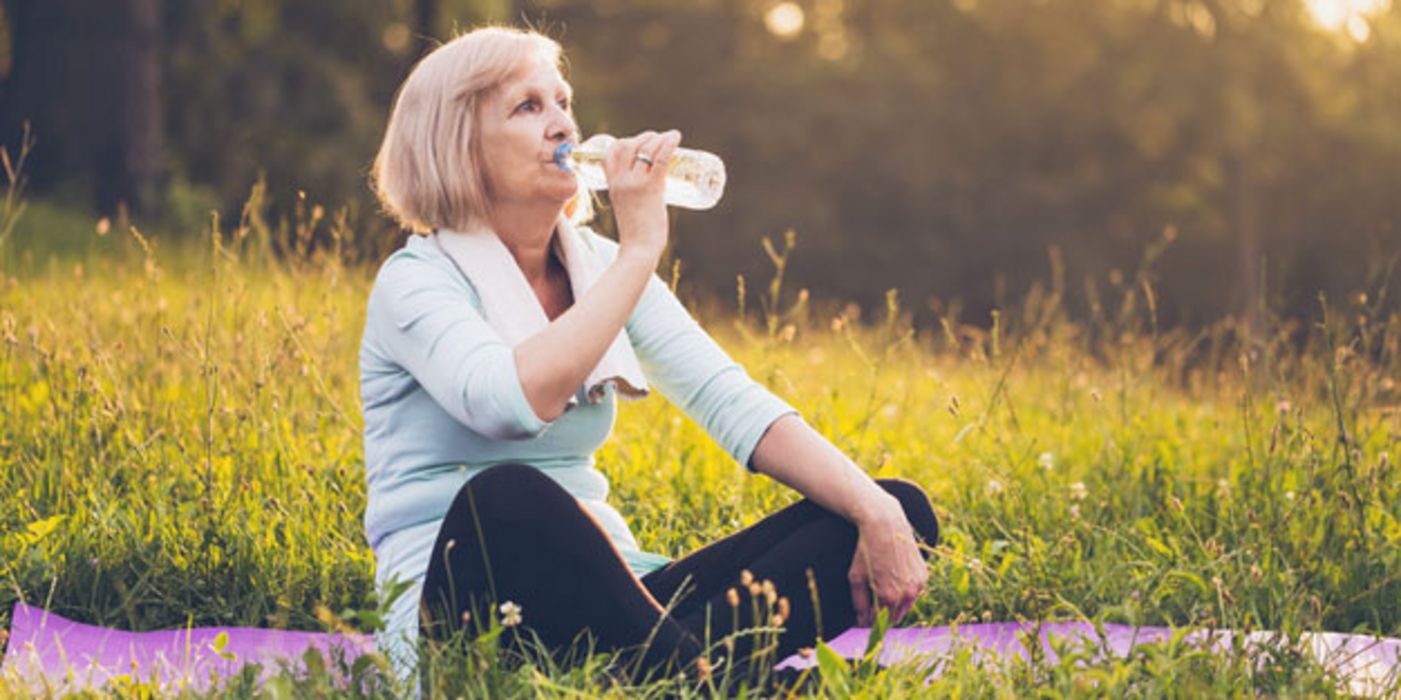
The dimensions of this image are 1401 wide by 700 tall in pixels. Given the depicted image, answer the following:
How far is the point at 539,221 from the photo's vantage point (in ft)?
9.89

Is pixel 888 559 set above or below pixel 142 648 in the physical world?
above

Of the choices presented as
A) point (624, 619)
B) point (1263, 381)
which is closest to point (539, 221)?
point (624, 619)

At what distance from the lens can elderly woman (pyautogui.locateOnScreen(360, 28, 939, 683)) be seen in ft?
8.41

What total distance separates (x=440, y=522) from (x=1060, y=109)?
26133 millimetres

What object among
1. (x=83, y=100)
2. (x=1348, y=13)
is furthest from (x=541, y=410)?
(x=1348, y=13)

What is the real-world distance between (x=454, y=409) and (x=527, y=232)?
560 mm

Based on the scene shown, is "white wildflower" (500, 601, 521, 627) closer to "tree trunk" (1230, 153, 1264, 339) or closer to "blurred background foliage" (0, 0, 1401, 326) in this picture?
"blurred background foliage" (0, 0, 1401, 326)

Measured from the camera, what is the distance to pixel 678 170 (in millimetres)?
3234

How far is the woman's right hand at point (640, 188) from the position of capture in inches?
105

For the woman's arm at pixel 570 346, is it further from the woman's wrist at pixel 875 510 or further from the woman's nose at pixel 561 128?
the woman's wrist at pixel 875 510

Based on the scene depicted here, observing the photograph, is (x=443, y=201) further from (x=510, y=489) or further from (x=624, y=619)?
(x=624, y=619)

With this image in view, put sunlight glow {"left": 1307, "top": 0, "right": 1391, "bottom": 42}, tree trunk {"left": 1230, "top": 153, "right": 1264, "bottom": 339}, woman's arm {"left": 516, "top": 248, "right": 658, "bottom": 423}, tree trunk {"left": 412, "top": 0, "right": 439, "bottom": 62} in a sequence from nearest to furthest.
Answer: woman's arm {"left": 516, "top": 248, "right": 658, "bottom": 423} < tree trunk {"left": 412, "top": 0, "right": 439, "bottom": 62} < sunlight glow {"left": 1307, "top": 0, "right": 1391, "bottom": 42} < tree trunk {"left": 1230, "top": 153, "right": 1264, "bottom": 339}

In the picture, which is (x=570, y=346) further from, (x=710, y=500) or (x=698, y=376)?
(x=710, y=500)

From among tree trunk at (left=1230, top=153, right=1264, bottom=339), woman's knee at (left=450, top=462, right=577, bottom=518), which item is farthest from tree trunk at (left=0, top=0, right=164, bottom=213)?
tree trunk at (left=1230, top=153, right=1264, bottom=339)
